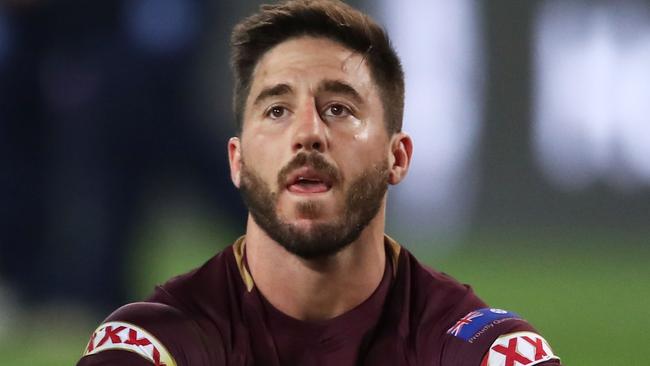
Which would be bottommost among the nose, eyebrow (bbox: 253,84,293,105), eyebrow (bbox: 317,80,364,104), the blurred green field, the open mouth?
the blurred green field

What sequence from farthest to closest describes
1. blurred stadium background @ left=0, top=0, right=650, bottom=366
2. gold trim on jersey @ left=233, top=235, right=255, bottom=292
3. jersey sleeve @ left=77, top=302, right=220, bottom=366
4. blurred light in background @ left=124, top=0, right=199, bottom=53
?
A: blurred light in background @ left=124, top=0, right=199, bottom=53, blurred stadium background @ left=0, top=0, right=650, bottom=366, gold trim on jersey @ left=233, top=235, right=255, bottom=292, jersey sleeve @ left=77, top=302, right=220, bottom=366

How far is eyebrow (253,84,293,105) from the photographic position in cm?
381

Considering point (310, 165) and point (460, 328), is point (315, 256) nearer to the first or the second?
point (310, 165)

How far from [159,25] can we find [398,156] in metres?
4.22

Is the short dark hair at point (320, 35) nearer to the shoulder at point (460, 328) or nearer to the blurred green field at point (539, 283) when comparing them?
the shoulder at point (460, 328)

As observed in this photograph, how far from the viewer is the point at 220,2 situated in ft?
27.6

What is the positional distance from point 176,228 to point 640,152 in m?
3.13

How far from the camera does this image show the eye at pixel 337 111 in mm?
3785

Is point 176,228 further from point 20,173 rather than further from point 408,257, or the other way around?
point 408,257

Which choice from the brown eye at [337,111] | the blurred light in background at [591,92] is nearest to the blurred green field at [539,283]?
the blurred light in background at [591,92]

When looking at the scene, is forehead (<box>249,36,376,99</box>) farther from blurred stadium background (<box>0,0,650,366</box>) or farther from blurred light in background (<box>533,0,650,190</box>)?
blurred light in background (<box>533,0,650,190</box>)

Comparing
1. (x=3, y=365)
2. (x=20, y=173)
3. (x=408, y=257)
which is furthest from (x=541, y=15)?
(x=408, y=257)

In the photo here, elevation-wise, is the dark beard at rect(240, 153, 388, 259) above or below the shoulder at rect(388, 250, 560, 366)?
above

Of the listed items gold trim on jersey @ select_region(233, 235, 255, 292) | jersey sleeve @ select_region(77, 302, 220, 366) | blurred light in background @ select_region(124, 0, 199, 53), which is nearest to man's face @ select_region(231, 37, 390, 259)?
gold trim on jersey @ select_region(233, 235, 255, 292)
